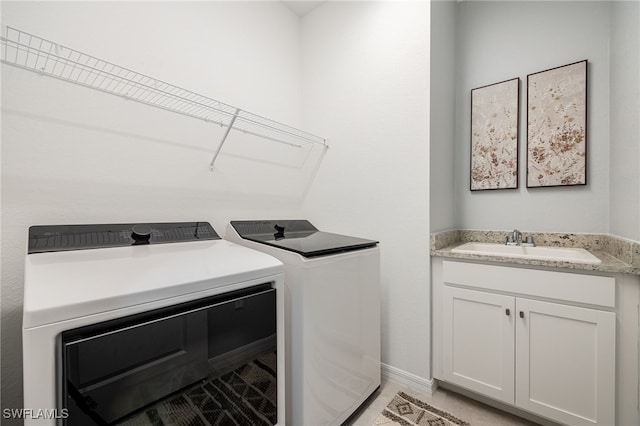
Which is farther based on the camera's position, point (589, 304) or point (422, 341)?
point (422, 341)

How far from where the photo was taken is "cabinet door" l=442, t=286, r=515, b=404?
148 centimetres

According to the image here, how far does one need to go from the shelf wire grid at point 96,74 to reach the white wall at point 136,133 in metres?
0.05

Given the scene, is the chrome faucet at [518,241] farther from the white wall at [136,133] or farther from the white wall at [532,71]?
the white wall at [136,133]

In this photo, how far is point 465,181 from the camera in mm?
2129

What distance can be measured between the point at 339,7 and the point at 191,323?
7.99 feet

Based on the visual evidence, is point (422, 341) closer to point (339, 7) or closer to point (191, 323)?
point (191, 323)

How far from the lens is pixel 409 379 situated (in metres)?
1.78

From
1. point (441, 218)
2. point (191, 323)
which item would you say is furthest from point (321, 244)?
point (441, 218)

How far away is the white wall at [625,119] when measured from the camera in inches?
49.6

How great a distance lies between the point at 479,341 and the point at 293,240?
1233 millimetres

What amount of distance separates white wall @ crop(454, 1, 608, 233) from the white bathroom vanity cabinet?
641mm

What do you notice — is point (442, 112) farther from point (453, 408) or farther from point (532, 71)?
point (453, 408)

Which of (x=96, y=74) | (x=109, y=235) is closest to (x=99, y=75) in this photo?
(x=96, y=74)

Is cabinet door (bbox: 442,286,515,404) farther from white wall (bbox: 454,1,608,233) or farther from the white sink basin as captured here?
white wall (bbox: 454,1,608,233)
